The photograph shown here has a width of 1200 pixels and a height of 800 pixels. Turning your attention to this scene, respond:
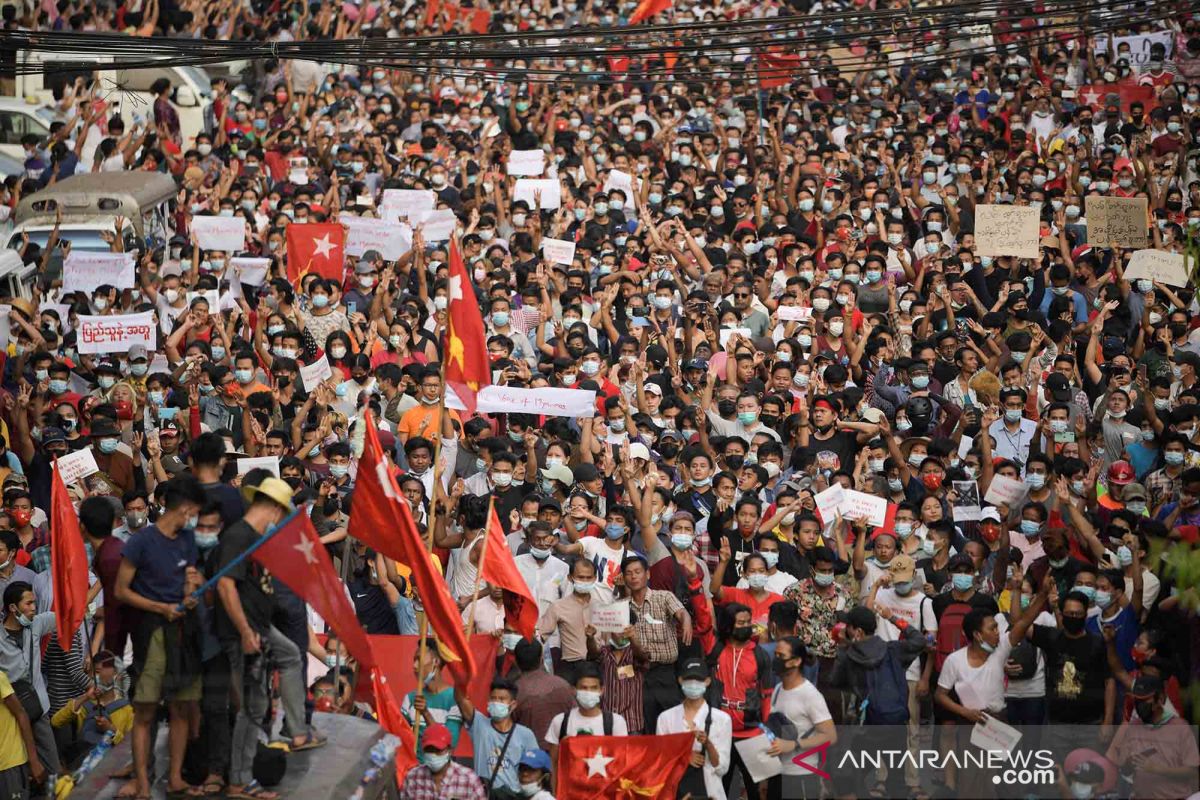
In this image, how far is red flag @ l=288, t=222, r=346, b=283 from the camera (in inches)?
645

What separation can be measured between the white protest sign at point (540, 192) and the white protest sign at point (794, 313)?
11.9 ft

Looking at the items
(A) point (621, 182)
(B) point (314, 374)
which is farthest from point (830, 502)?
(A) point (621, 182)

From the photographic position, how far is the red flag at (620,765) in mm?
10125

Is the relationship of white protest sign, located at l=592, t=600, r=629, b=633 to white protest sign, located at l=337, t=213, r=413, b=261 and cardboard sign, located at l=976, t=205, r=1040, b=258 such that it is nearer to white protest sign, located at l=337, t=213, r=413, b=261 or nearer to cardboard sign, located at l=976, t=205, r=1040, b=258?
white protest sign, located at l=337, t=213, r=413, b=261

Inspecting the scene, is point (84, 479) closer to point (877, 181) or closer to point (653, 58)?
point (877, 181)

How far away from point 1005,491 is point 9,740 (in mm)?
6468

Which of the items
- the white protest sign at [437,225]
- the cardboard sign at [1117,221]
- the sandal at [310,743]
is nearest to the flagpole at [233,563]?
the sandal at [310,743]

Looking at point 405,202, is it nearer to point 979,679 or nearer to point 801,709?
point 801,709

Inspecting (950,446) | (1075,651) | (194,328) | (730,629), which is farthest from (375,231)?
(1075,651)

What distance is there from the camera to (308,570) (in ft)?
28.7

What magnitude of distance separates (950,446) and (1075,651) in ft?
9.67

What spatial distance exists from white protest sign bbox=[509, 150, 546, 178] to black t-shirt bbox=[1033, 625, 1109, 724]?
970 cm

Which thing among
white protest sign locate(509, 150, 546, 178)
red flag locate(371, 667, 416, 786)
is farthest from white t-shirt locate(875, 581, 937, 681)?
white protest sign locate(509, 150, 546, 178)

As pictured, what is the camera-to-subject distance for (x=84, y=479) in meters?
12.7
